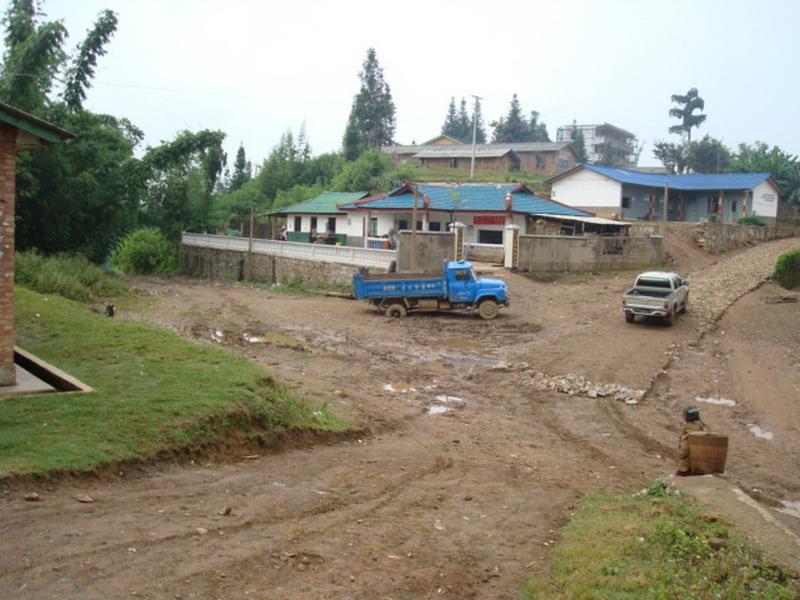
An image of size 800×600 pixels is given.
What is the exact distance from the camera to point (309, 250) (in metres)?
40.8

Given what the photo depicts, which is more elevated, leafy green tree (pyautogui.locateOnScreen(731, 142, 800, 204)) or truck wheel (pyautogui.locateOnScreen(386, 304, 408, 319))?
leafy green tree (pyautogui.locateOnScreen(731, 142, 800, 204))

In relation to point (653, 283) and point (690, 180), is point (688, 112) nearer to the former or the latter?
point (690, 180)

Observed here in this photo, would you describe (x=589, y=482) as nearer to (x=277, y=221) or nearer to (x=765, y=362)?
(x=765, y=362)

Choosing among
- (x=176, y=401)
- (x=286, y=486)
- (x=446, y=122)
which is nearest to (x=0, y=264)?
(x=176, y=401)

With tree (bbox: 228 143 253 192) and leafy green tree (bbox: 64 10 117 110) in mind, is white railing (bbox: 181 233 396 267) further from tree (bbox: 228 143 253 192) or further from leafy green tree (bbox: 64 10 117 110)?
tree (bbox: 228 143 253 192)

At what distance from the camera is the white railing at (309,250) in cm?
3647

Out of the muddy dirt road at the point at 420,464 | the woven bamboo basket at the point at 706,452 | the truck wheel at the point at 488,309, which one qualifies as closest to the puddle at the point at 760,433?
the muddy dirt road at the point at 420,464

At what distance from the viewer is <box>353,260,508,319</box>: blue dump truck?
28859 mm

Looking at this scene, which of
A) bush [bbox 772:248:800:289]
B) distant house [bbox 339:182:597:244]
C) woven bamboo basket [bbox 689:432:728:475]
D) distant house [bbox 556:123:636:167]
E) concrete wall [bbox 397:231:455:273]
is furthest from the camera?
→ distant house [bbox 556:123:636:167]

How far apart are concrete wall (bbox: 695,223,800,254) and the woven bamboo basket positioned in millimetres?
35434

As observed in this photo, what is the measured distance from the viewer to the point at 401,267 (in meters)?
35.6

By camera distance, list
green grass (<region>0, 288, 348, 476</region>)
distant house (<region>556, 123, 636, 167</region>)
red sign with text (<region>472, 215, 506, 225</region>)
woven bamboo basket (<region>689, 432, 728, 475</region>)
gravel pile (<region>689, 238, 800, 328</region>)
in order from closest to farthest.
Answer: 1. green grass (<region>0, 288, 348, 476</region>)
2. woven bamboo basket (<region>689, 432, 728, 475</region>)
3. gravel pile (<region>689, 238, 800, 328</region>)
4. red sign with text (<region>472, 215, 506, 225</region>)
5. distant house (<region>556, 123, 636, 167</region>)

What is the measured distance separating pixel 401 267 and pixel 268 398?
22.6 metres

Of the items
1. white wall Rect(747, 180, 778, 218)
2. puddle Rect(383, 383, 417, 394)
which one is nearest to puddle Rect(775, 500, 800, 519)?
puddle Rect(383, 383, 417, 394)
